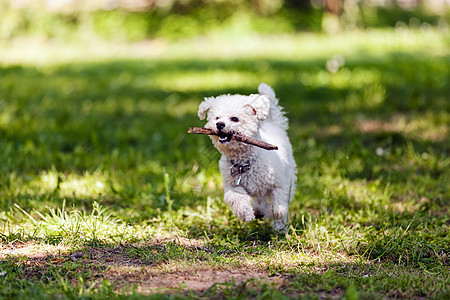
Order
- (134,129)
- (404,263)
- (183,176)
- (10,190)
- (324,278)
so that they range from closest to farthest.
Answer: (324,278) → (404,263) → (10,190) → (183,176) → (134,129)

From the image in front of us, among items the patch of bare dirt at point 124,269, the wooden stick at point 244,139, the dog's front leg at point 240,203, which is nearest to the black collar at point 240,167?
the dog's front leg at point 240,203

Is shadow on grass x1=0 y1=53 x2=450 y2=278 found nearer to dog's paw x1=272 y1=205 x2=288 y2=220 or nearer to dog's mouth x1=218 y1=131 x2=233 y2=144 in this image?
dog's paw x1=272 y1=205 x2=288 y2=220

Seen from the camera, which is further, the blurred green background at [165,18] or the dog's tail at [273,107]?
the blurred green background at [165,18]

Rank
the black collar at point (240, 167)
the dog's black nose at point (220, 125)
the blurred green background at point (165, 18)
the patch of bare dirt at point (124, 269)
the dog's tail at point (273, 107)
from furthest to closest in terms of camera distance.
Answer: the blurred green background at point (165, 18) → the dog's tail at point (273, 107) → the black collar at point (240, 167) → the dog's black nose at point (220, 125) → the patch of bare dirt at point (124, 269)

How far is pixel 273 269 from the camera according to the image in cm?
316

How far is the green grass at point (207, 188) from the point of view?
3043 mm

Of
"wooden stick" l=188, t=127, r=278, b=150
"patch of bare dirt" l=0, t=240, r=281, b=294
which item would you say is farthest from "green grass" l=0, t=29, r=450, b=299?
"wooden stick" l=188, t=127, r=278, b=150

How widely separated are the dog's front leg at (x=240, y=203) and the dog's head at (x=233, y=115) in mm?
298

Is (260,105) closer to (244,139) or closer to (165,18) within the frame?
(244,139)

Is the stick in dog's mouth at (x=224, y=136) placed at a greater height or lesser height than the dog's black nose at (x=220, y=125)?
lesser

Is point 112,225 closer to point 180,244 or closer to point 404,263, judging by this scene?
point 180,244

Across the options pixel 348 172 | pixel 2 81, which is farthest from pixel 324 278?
pixel 2 81

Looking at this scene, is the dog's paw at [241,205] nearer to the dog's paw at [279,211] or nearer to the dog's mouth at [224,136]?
the dog's paw at [279,211]

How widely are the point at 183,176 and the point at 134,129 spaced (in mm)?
1810
